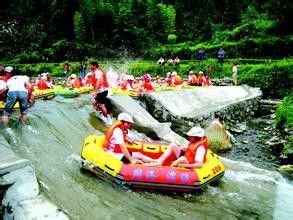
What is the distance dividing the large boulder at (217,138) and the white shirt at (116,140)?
17.8 feet

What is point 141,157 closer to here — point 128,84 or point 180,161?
point 180,161

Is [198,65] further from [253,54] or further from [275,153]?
[275,153]

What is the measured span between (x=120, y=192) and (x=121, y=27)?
3383cm

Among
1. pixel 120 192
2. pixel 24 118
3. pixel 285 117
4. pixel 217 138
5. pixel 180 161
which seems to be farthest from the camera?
pixel 285 117

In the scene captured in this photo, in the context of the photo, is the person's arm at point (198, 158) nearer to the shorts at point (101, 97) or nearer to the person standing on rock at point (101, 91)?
the person standing on rock at point (101, 91)

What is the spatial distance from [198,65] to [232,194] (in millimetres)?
19702

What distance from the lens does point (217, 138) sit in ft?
41.8

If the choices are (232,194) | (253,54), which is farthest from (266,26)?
(232,194)

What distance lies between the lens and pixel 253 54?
2809 centimetres

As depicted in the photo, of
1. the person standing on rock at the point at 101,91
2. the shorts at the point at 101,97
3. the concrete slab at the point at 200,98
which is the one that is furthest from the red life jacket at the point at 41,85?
the concrete slab at the point at 200,98

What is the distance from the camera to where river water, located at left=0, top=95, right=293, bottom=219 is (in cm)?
679

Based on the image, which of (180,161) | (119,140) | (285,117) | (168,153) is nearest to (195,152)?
(180,161)

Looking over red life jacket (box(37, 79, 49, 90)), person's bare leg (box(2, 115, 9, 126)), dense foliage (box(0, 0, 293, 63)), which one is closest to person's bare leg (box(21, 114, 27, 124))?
person's bare leg (box(2, 115, 9, 126))

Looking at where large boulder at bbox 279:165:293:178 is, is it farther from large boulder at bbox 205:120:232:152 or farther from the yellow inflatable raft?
the yellow inflatable raft
